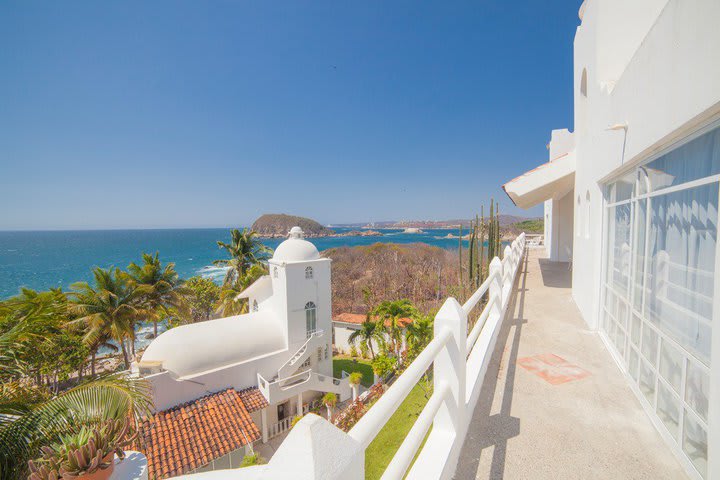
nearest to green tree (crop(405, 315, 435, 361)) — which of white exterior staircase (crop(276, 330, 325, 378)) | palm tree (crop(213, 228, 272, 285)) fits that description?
white exterior staircase (crop(276, 330, 325, 378))

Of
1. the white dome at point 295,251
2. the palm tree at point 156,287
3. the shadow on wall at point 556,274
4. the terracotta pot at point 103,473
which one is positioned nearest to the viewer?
the terracotta pot at point 103,473

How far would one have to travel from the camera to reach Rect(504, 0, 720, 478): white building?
7.27 feet

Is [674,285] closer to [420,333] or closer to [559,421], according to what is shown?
[559,421]

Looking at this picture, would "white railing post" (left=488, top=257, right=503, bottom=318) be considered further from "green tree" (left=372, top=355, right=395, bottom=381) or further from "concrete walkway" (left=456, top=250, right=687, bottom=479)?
"green tree" (left=372, top=355, right=395, bottom=381)

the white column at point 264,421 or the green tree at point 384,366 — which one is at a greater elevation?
the green tree at point 384,366

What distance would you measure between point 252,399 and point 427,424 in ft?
49.0

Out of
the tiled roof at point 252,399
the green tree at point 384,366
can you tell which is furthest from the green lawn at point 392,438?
the tiled roof at point 252,399

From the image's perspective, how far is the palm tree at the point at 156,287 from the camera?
20275 mm

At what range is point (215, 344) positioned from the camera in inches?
569

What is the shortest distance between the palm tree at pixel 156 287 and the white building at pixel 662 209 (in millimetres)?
22949

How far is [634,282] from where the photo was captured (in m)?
3.86

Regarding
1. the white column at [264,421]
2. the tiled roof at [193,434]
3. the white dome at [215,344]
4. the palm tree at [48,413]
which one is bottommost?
the white column at [264,421]

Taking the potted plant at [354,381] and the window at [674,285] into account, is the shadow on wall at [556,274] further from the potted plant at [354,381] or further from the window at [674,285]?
the potted plant at [354,381]

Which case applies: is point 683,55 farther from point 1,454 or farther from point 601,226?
point 1,454
